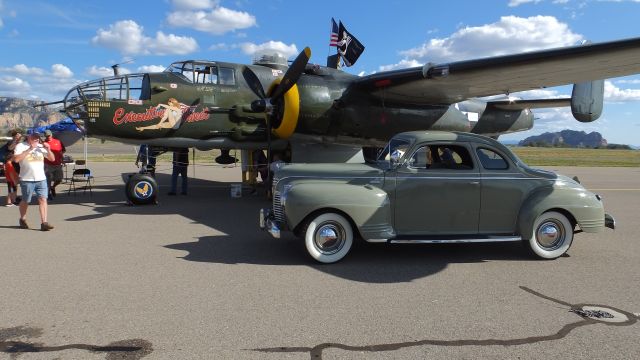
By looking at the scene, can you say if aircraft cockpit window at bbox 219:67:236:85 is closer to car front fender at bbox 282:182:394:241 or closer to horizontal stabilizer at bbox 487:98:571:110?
car front fender at bbox 282:182:394:241

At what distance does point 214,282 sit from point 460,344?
2825 millimetres

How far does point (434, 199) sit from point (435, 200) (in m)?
0.02

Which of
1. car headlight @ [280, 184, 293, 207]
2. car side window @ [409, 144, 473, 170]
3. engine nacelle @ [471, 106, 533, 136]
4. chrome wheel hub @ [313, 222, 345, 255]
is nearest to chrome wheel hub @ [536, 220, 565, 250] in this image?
car side window @ [409, 144, 473, 170]

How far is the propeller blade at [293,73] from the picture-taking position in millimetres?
9781

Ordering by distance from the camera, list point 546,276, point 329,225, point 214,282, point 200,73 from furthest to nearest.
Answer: point 200,73 < point 329,225 < point 546,276 < point 214,282

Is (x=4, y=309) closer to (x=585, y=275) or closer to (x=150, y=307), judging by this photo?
(x=150, y=307)

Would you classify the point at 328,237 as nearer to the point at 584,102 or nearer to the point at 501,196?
the point at 501,196

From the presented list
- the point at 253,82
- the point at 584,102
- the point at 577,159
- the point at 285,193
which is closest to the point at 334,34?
the point at 253,82

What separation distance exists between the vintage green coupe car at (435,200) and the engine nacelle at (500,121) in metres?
7.73

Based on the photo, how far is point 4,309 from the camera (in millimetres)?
4297

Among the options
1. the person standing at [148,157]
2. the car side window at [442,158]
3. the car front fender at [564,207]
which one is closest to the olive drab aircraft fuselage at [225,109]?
the person standing at [148,157]

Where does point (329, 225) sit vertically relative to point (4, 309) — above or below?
above

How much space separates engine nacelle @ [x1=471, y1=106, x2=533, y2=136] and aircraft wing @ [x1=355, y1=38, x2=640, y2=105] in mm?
2231

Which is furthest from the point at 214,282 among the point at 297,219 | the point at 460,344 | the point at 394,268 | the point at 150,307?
the point at 460,344
